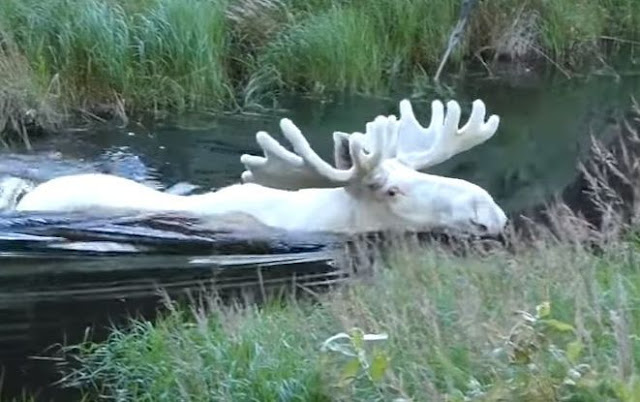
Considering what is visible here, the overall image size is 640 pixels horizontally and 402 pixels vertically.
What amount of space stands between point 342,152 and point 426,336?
2.40 m

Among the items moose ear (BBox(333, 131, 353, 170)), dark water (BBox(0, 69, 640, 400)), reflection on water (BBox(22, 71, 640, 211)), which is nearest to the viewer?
dark water (BBox(0, 69, 640, 400))

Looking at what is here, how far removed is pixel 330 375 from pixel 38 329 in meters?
1.73

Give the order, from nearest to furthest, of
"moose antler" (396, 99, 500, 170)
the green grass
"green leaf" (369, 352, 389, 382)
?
1. "green leaf" (369, 352, 389, 382)
2. the green grass
3. "moose antler" (396, 99, 500, 170)

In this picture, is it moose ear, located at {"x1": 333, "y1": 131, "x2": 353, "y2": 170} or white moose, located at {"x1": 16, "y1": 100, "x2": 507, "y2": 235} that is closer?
white moose, located at {"x1": 16, "y1": 100, "x2": 507, "y2": 235}

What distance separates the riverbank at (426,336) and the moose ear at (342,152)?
25.7 inches

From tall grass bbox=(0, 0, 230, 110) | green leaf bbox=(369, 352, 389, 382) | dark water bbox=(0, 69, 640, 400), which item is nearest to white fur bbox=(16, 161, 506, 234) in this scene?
dark water bbox=(0, 69, 640, 400)

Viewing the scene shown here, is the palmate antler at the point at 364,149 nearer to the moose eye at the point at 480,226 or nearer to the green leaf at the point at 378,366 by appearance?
the moose eye at the point at 480,226

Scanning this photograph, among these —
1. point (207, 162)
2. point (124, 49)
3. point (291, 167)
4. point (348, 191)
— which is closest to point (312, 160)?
point (291, 167)

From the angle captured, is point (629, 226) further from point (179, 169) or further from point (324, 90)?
point (324, 90)

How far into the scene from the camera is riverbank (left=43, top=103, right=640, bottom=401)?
3562 mm

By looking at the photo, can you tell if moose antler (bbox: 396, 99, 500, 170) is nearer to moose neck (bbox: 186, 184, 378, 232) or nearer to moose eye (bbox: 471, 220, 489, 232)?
moose neck (bbox: 186, 184, 378, 232)

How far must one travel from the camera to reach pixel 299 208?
670cm

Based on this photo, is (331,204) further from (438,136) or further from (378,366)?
(378,366)

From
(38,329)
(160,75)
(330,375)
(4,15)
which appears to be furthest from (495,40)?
(330,375)
